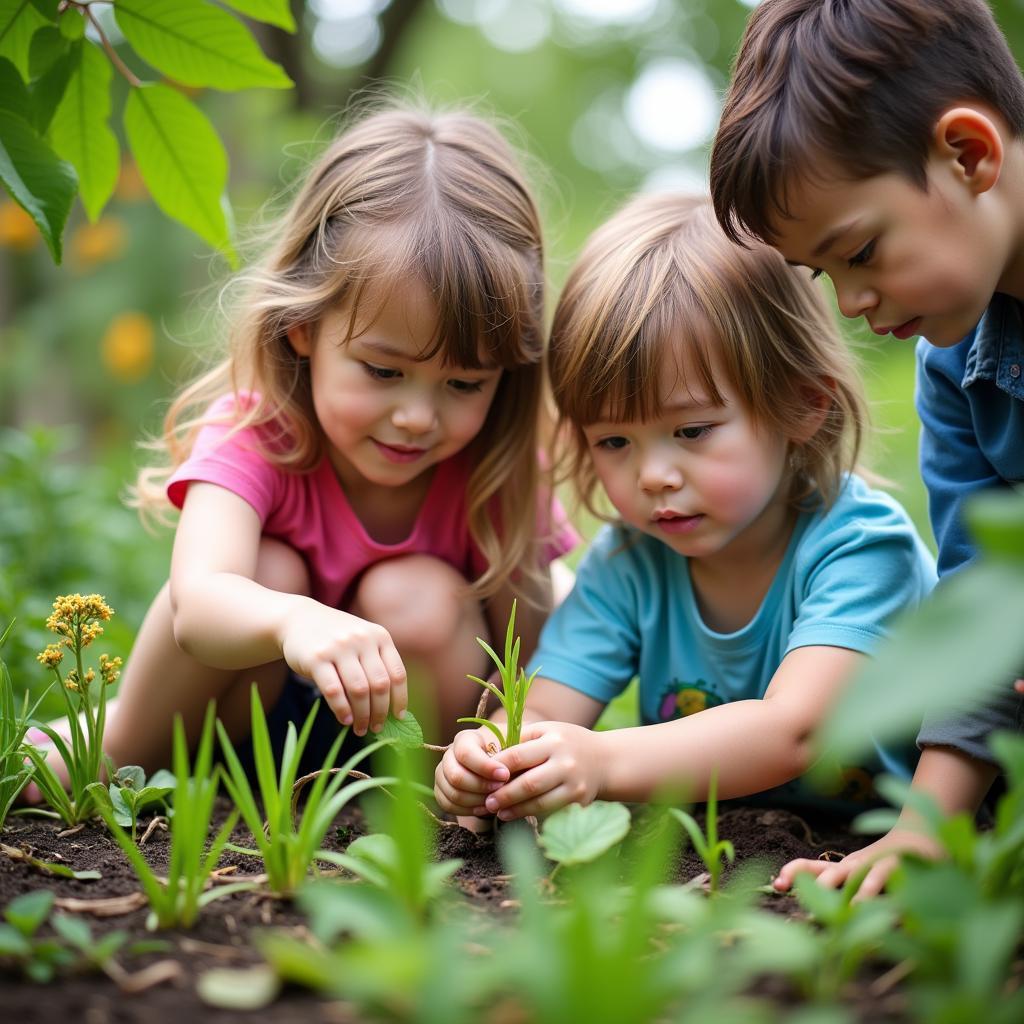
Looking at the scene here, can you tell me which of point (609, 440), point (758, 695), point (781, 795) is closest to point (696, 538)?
point (609, 440)

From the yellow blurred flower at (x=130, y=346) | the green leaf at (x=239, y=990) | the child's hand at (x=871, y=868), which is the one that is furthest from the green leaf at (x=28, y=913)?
the yellow blurred flower at (x=130, y=346)

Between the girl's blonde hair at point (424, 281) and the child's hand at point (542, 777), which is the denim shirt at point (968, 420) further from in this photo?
the girl's blonde hair at point (424, 281)

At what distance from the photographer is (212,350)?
238 centimetres

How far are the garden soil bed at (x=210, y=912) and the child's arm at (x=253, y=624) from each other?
0.24 meters

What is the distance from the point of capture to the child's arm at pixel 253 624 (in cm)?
140

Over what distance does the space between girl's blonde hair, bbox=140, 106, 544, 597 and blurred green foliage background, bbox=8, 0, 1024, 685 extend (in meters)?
0.17

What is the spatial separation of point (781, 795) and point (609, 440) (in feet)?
2.26

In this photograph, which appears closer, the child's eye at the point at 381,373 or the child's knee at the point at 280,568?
the child's eye at the point at 381,373

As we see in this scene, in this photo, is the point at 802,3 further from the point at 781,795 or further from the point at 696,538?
the point at 781,795

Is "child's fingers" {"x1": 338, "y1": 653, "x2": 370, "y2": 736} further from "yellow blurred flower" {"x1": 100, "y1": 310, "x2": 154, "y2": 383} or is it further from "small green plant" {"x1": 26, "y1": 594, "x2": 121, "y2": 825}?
"yellow blurred flower" {"x1": 100, "y1": 310, "x2": 154, "y2": 383}

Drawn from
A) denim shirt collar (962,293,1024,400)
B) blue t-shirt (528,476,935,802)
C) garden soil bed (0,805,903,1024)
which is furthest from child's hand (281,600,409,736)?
denim shirt collar (962,293,1024,400)

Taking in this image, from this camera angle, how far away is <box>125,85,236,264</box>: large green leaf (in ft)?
5.25

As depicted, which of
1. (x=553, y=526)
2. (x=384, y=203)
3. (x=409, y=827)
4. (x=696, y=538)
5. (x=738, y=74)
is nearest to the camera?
(x=409, y=827)

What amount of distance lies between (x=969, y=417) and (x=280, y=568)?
1206 mm
